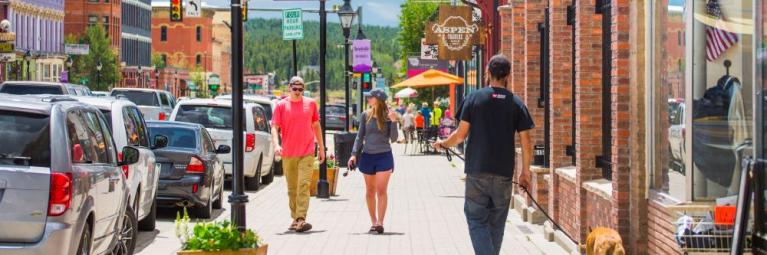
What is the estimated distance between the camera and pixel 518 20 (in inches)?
791

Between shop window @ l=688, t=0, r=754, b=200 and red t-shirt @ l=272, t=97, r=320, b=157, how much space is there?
758 cm

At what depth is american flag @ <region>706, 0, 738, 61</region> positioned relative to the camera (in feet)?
27.4

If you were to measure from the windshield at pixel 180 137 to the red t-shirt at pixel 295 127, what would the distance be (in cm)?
329

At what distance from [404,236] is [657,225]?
5873mm

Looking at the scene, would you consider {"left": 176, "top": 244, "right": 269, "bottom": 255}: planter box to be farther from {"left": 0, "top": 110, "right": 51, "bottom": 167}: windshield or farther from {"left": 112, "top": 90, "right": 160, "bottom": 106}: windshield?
{"left": 112, "top": 90, "right": 160, "bottom": 106}: windshield

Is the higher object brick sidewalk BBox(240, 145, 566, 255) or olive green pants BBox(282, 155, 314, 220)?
olive green pants BBox(282, 155, 314, 220)

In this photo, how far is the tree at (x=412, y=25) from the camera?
8075cm

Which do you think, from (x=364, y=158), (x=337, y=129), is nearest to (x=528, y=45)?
(x=364, y=158)

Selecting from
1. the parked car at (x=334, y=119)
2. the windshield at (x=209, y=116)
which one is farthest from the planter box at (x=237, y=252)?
the parked car at (x=334, y=119)

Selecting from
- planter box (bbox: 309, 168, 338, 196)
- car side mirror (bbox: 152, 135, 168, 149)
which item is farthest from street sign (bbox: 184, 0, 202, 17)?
car side mirror (bbox: 152, 135, 168, 149)

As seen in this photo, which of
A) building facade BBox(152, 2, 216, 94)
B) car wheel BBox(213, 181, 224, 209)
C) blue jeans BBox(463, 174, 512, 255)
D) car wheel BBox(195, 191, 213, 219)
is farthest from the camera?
building facade BBox(152, 2, 216, 94)

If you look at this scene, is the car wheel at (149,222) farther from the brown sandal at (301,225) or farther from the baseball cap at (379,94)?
the baseball cap at (379,94)

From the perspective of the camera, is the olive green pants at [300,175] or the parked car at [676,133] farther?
the olive green pants at [300,175]

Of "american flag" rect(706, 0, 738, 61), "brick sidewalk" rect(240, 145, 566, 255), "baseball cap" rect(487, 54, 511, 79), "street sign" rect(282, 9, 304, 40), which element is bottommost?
"brick sidewalk" rect(240, 145, 566, 255)
